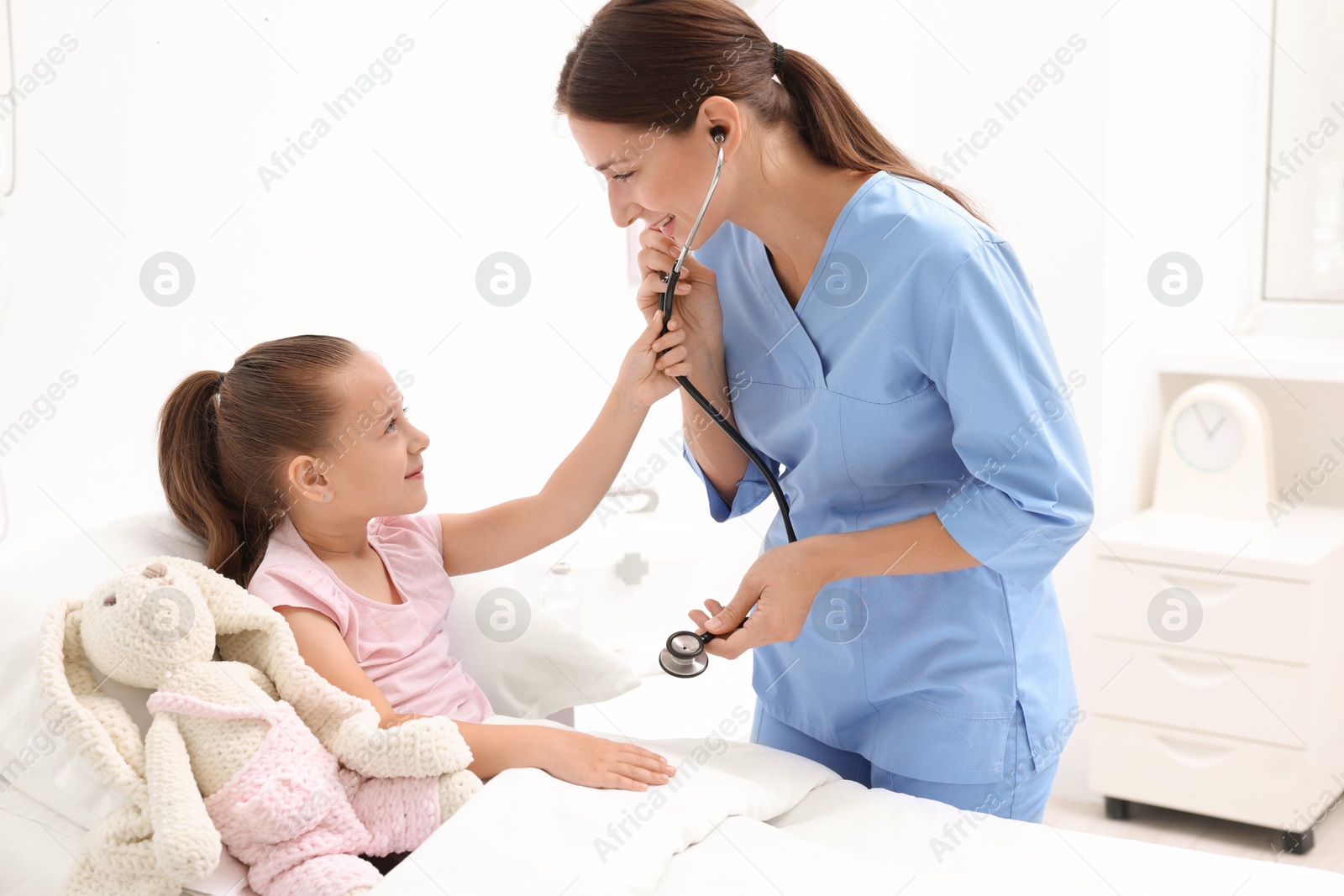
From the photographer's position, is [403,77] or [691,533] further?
[691,533]

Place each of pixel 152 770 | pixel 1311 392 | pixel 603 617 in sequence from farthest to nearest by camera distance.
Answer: pixel 1311 392 → pixel 603 617 → pixel 152 770

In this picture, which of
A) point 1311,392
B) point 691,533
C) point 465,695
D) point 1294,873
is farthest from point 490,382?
point 1311,392

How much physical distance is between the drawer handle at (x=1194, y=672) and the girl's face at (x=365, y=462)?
174 centimetres

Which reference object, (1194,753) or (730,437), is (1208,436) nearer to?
(1194,753)

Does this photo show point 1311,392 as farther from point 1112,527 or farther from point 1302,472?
point 1112,527

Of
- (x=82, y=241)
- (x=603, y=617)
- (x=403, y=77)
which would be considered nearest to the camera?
(x=82, y=241)

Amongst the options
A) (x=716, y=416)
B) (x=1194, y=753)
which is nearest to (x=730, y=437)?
(x=716, y=416)

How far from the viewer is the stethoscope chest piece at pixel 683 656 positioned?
116 cm

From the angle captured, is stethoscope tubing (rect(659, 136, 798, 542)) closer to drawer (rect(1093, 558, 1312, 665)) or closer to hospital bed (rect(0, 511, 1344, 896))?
hospital bed (rect(0, 511, 1344, 896))

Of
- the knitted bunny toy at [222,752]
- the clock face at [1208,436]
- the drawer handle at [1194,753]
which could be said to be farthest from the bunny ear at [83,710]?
the clock face at [1208,436]

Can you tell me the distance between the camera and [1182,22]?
2.61 meters

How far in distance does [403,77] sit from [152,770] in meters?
1.49

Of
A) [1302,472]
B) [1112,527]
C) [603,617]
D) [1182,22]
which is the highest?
[1182,22]

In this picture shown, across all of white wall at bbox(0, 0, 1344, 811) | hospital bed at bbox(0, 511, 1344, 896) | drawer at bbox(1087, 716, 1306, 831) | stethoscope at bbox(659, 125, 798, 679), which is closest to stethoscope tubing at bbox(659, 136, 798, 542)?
stethoscope at bbox(659, 125, 798, 679)
